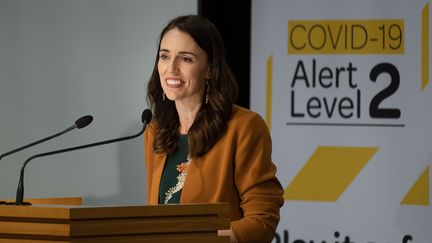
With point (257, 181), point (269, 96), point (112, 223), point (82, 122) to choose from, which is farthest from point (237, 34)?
point (112, 223)

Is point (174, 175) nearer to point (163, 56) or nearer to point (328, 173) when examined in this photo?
point (163, 56)

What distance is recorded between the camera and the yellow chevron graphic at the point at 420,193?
456 cm

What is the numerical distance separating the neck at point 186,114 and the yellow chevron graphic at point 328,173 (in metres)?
1.78

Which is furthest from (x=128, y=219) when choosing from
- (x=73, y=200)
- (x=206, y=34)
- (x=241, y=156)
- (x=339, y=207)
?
(x=339, y=207)

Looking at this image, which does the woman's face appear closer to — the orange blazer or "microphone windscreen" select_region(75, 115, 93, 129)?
the orange blazer

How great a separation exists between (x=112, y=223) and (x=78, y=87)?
285cm

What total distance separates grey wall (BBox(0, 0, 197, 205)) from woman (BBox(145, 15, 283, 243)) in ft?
6.07

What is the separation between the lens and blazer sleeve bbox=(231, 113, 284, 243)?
9.14ft

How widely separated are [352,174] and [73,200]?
2.27 meters

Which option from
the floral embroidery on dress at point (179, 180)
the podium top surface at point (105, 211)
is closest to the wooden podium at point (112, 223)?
the podium top surface at point (105, 211)

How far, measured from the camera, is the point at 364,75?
15.4 feet

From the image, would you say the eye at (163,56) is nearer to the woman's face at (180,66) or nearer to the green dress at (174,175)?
the woman's face at (180,66)

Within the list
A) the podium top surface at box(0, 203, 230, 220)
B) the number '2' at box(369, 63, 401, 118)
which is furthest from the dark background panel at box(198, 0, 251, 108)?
the podium top surface at box(0, 203, 230, 220)

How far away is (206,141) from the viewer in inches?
114
